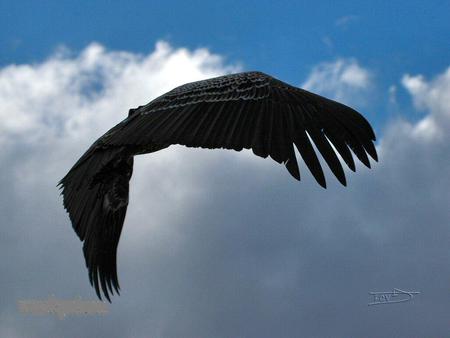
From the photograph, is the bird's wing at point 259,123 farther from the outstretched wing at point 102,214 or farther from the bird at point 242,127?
the outstretched wing at point 102,214

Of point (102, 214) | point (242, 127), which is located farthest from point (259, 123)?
point (102, 214)

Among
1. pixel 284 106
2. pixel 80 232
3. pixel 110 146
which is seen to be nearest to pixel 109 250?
pixel 80 232

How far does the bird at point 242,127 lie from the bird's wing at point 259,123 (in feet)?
0.03

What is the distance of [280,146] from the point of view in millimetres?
8445

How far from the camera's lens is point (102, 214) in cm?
1102

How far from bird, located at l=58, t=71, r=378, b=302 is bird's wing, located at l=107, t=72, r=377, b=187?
0.01 metres

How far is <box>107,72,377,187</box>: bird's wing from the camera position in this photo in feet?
27.9

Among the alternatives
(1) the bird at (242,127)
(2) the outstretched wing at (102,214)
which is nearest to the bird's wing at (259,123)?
(1) the bird at (242,127)

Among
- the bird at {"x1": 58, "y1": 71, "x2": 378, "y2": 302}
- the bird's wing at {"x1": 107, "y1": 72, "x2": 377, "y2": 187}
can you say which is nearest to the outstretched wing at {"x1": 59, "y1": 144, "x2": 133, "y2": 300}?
the bird at {"x1": 58, "y1": 71, "x2": 378, "y2": 302}

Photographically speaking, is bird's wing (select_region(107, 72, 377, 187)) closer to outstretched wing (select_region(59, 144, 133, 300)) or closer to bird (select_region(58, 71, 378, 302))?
bird (select_region(58, 71, 378, 302))

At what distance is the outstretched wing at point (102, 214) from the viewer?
1084 cm

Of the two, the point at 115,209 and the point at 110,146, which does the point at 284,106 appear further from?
the point at 115,209

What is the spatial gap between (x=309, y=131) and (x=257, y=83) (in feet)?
3.37

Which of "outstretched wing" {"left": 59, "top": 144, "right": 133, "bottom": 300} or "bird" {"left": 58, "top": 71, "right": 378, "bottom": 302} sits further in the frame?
"outstretched wing" {"left": 59, "top": 144, "right": 133, "bottom": 300}
